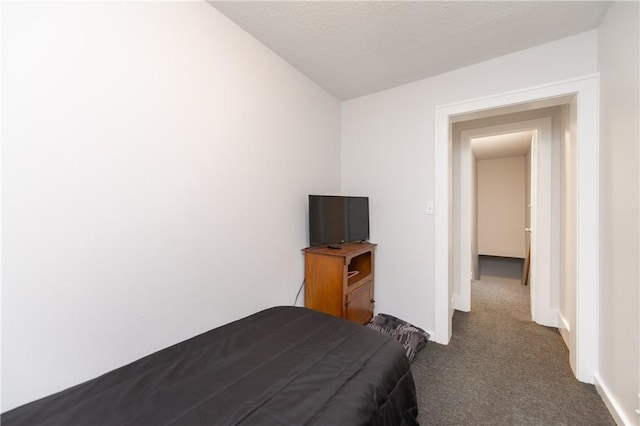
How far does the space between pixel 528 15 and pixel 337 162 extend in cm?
183

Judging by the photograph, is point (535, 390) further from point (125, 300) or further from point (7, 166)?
point (7, 166)

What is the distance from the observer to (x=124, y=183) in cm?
121

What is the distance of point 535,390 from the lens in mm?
1693

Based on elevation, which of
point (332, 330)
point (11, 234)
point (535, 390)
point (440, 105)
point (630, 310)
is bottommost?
point (535, 390)

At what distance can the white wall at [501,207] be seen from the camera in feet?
17.9

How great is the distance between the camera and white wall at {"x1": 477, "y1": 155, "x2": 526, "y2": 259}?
17.9ft

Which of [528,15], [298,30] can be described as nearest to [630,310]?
[528,15]

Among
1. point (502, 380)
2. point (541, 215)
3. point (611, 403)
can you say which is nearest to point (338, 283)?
point (502, 380)

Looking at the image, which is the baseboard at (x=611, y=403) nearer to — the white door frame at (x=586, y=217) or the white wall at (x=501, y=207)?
the white door frame at (x=586, y=217)

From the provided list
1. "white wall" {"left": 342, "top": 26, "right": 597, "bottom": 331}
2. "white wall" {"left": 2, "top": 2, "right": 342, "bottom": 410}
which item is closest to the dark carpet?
"white wall" {"left": 342, "top": 26, "right": 597, "bottom": 331}

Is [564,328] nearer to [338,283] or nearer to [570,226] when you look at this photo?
[570,226]

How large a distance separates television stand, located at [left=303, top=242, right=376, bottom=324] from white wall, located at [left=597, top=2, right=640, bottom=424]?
1605 millimetres

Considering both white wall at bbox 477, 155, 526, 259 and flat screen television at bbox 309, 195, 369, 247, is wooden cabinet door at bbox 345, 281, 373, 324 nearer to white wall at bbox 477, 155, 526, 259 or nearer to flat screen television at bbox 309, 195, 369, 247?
flat screen television at bbox 309, 195, 369, 247

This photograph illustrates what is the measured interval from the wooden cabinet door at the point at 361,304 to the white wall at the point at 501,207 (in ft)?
15.2
